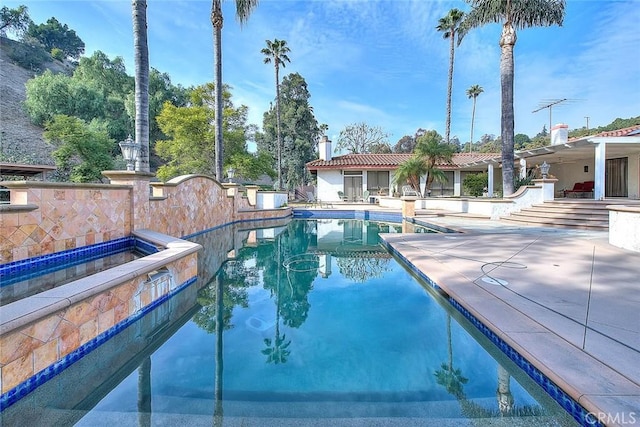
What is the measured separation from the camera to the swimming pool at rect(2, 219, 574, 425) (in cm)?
236

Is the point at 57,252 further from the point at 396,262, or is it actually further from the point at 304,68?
the point at 304,68

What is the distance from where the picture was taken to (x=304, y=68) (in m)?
29.6

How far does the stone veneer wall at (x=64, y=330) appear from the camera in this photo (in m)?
2.30

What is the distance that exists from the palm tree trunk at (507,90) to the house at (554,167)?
1.77 metres

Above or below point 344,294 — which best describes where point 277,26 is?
above

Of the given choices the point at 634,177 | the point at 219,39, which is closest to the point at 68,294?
the point at 219,39

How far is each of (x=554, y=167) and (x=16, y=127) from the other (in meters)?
48.0

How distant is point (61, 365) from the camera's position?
2.76 metres

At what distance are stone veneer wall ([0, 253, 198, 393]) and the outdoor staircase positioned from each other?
41.1ft

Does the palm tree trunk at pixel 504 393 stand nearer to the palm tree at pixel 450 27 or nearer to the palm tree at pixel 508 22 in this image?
the palm tree at pixel 508 22

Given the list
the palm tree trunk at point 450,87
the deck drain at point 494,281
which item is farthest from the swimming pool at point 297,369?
the palm tree trunk at point 450,87

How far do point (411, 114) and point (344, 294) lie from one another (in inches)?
1375

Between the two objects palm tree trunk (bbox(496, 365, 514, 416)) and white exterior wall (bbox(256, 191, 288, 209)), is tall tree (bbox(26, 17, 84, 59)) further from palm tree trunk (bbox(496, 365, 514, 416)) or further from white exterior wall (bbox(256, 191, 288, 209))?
palm tree trunk (bbox(496, 365, 514, 416))

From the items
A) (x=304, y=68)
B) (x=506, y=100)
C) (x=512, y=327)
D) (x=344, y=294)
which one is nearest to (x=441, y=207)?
(x=506, y=100)
